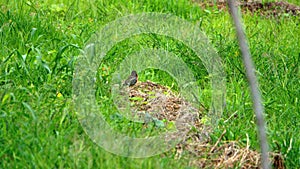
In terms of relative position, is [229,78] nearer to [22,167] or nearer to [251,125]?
[251,125]

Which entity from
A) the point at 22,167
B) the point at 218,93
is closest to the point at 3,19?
the point at 218,93

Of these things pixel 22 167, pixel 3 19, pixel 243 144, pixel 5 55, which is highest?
pixel 3 19

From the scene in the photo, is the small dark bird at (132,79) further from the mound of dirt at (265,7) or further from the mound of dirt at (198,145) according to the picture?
the mound of dirt at (265,7)

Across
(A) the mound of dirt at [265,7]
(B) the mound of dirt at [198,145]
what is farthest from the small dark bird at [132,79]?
(A) the mound of dirt at [265,7]

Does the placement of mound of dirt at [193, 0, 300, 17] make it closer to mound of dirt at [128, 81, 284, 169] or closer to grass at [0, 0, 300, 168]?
grass at [0, 0, 300, 168]

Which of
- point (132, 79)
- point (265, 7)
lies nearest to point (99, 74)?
point (132, 79)
